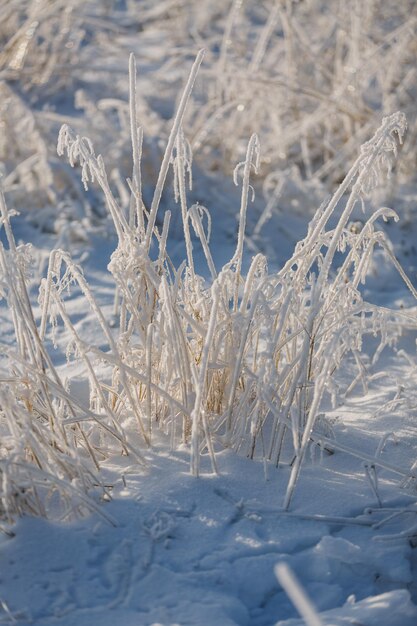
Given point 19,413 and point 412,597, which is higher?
point 19,413

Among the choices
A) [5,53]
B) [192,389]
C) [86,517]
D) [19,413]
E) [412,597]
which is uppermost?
[5,53]

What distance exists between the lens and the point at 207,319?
5.19 feet

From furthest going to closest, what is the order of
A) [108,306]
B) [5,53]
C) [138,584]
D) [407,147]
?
[5,53], [407,147], [108,306], [138,584]

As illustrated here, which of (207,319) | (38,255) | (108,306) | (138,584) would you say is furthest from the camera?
(38,255)

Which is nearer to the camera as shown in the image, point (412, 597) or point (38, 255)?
point (412, 597)

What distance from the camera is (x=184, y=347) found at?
152 centimetres

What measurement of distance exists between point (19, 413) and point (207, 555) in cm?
41

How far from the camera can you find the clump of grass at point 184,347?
1370 millimetres

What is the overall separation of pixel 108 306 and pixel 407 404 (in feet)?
3.74

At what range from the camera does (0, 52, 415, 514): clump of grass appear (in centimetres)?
137

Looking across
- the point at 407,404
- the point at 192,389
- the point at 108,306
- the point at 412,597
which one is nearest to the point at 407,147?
the point at 108,306

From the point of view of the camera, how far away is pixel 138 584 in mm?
1248

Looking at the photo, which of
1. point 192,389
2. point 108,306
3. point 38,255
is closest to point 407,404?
point 192,389

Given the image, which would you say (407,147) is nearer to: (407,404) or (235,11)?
(235,11)
